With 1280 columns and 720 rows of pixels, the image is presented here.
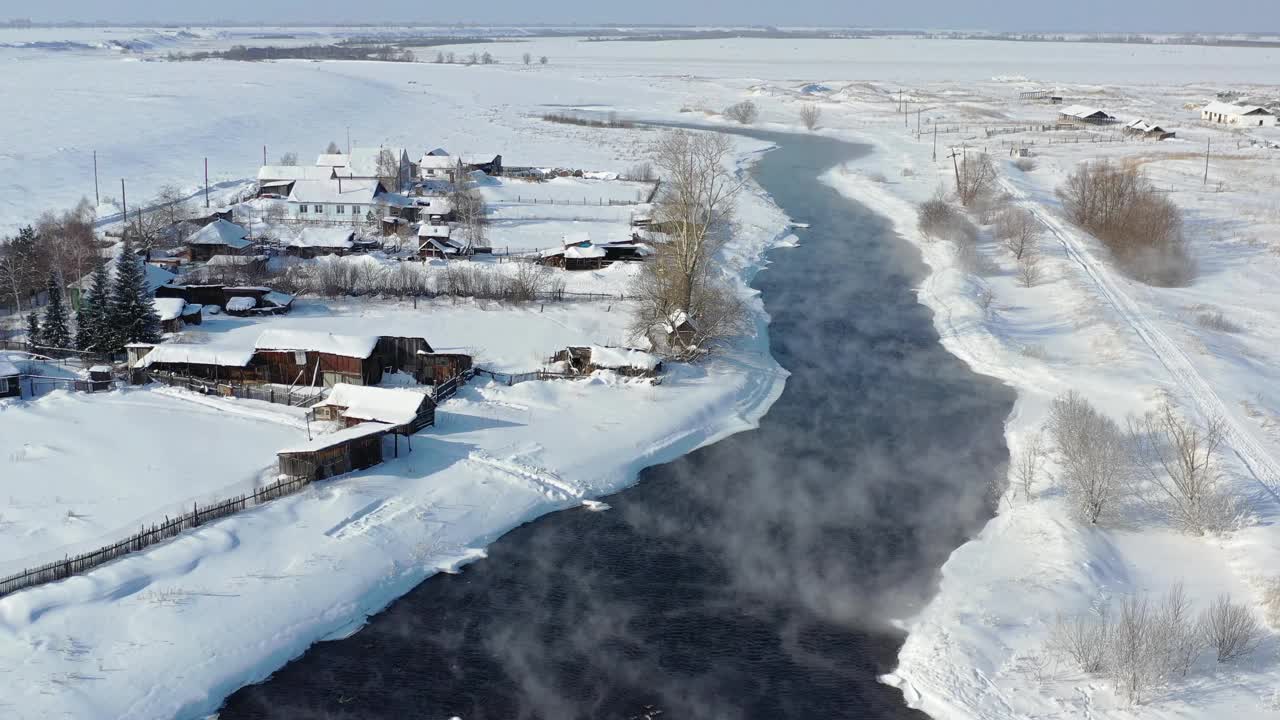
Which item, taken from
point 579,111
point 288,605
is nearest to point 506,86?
point 579,111

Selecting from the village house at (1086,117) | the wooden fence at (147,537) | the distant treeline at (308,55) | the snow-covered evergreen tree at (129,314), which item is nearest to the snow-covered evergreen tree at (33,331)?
the snow-covered evergreen tree at (129,314)

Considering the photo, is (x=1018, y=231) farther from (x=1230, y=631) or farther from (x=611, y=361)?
(x=1230, y=631)

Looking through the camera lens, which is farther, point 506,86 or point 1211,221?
point 506,86

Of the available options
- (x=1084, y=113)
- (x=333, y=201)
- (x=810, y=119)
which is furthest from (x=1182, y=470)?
(x=1084, y=113)

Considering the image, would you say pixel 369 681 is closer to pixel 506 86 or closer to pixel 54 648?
pixel 54 648

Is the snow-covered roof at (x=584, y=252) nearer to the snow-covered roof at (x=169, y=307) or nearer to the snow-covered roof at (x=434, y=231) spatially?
the snow-covered roof at (x=434, y=231)
